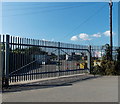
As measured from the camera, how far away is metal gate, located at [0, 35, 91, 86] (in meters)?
9.80

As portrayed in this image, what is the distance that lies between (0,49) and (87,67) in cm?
865

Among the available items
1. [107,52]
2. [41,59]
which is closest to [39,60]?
[41,59]

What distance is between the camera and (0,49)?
952 cm

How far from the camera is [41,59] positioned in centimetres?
1248

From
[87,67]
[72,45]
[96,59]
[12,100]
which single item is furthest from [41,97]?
[96,59]

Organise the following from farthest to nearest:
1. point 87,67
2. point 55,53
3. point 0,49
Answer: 1. point 87,67
2. point 55,53
3. point 0,49

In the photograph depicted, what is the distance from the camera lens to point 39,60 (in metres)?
12.3

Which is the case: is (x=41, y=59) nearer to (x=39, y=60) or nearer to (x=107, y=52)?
(x=39, y=60)

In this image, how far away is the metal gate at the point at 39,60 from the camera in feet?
32.1

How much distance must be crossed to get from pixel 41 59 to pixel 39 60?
21 centimetres

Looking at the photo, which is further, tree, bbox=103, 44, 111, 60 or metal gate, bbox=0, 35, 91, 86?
tree, bbox=103, 44, 111, 60

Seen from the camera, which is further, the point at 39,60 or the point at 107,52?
the point at 107,52

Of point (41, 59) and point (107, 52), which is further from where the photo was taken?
point (107, 52)

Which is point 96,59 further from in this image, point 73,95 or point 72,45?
point 73,95
